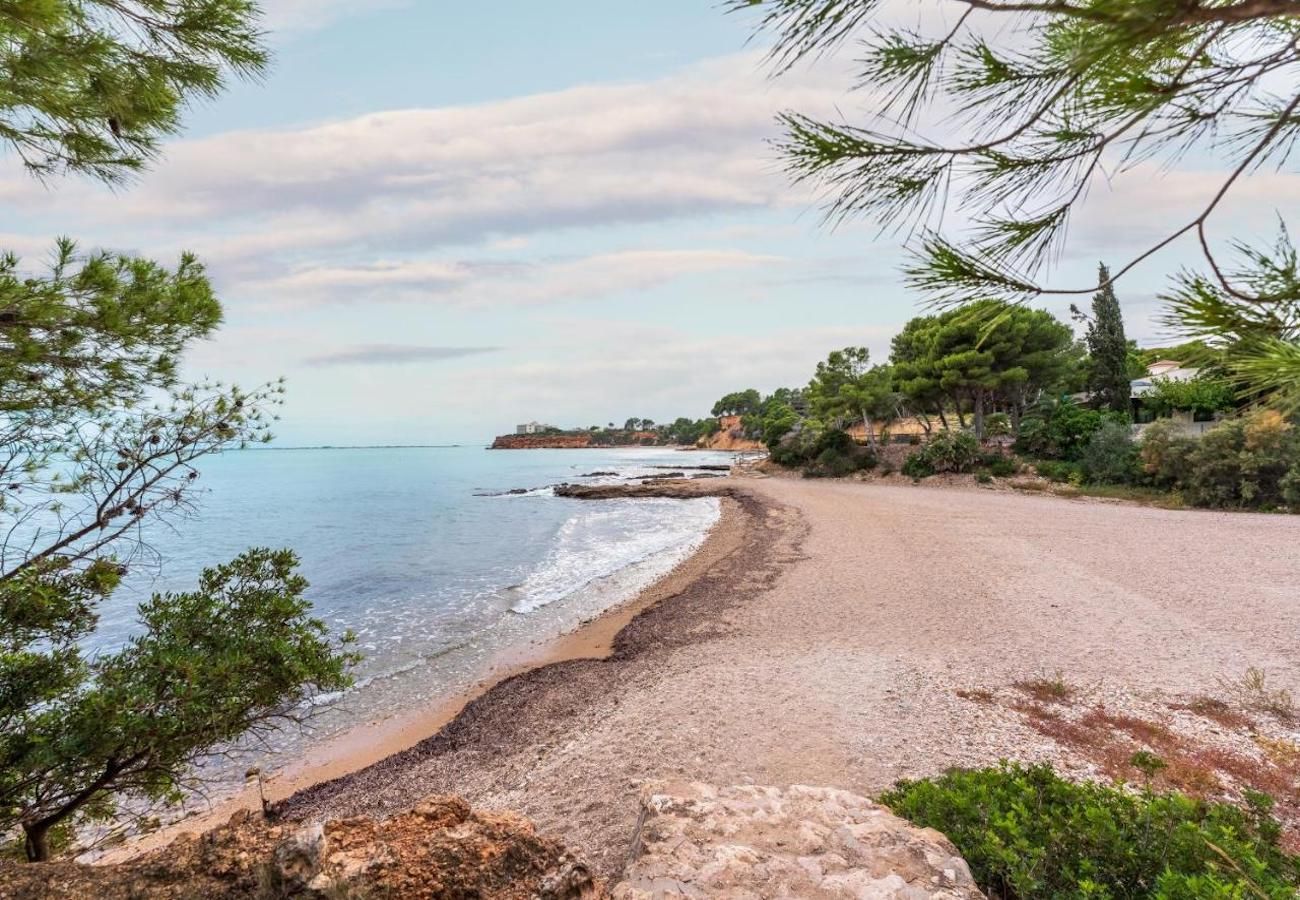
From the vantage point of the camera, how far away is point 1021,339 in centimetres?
2881

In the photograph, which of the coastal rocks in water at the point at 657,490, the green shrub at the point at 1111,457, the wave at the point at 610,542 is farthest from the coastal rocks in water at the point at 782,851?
the coastal rocks in water at the point at 657,490

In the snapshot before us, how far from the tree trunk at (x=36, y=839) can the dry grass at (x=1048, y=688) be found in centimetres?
713

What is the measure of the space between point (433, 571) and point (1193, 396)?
1805 centimetres

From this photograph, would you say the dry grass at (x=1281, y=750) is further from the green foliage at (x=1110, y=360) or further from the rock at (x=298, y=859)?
the green foliage at (x=1110, y=360)

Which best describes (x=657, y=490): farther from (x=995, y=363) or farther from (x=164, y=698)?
(x=164, y=698)

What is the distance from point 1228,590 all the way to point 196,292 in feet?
45.1

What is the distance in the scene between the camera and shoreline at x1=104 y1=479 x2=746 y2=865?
18.0 feet

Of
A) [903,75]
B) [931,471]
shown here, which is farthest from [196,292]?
[931,471]

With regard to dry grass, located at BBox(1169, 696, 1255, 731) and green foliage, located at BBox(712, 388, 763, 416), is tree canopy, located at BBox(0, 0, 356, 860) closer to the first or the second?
dry grass, located at BBox(1169, 696, 1255, 731)

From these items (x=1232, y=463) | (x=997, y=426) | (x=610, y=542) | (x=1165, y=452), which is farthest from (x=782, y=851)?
(x=997, y=426)

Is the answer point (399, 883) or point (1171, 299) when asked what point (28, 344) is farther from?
point (1171, 299)

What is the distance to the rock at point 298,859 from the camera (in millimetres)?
1783

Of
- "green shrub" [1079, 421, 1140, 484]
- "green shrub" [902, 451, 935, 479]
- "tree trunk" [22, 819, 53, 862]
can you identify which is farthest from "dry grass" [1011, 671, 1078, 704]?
"green shrub" [902, 451, 935, 479]

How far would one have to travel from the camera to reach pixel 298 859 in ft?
5.90
